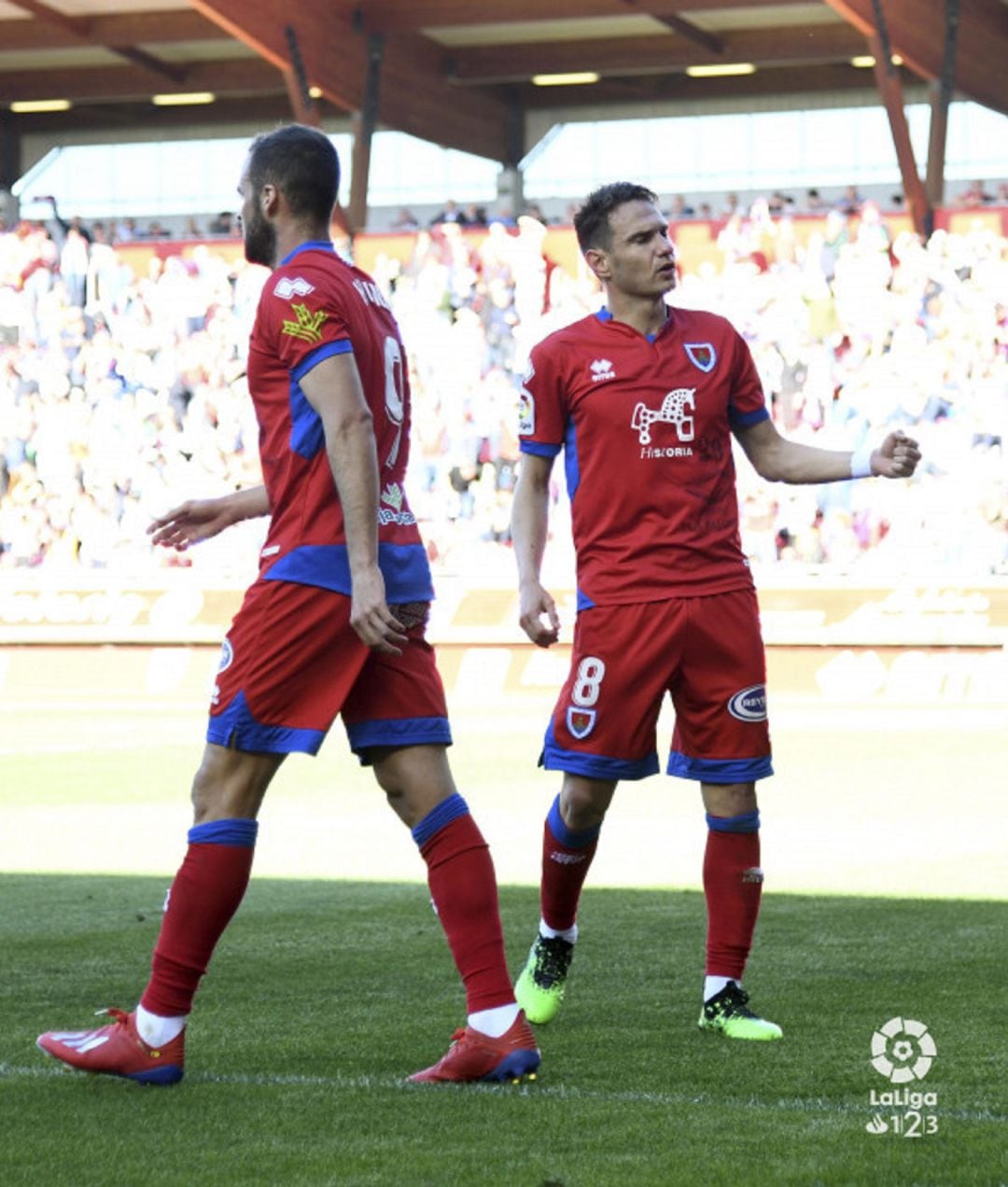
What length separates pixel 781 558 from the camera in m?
21.3

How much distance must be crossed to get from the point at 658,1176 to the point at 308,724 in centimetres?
126

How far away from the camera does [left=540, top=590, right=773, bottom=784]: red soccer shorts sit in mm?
5453

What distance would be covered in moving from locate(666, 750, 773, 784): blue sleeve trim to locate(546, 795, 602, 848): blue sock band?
0.36 metres

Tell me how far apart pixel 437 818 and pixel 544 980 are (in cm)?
111

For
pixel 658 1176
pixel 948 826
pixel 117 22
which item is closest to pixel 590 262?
pixel 658 1176

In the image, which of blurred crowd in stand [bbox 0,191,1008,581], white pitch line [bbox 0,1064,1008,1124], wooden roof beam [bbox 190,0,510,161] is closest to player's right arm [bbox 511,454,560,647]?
white pitch line [bbox 0,1064,1008,1124]

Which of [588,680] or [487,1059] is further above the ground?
[588,680]

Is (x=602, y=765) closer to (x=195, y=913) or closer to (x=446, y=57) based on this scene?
(x=195, y=913)

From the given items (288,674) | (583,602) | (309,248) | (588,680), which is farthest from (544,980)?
(309,248)

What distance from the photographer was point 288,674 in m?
4.61

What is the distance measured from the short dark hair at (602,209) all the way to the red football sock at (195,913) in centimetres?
187

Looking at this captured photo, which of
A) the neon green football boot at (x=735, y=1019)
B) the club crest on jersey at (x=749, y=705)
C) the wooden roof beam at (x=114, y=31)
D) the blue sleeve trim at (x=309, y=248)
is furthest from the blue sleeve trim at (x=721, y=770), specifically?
the wooden roof beam at (x=114, y=31)

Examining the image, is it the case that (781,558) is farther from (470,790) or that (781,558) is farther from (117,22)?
(117,22)

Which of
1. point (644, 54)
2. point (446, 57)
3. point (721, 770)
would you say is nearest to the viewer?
point (721, 770)
